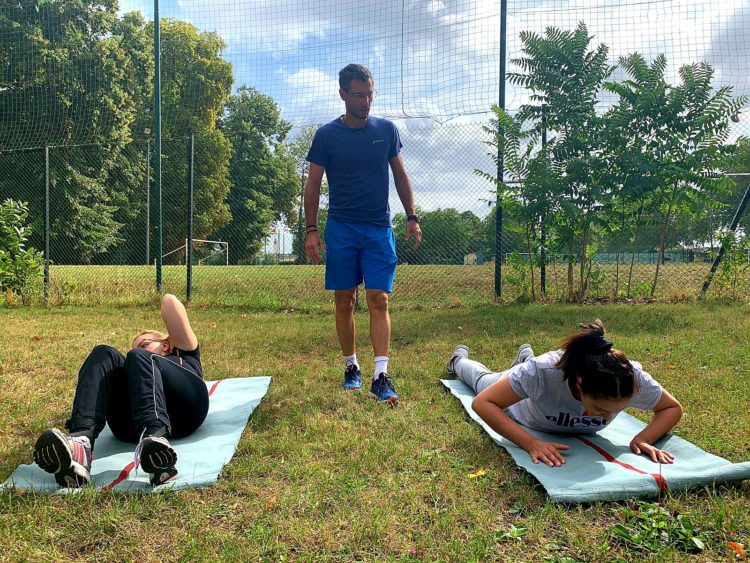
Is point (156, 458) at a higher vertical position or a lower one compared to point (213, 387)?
higher

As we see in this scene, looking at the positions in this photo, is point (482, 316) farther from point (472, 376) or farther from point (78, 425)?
point (78, 425)

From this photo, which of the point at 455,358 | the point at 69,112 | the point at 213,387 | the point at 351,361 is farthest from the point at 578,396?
the point at 69,112

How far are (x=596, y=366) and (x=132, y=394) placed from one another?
2.00m

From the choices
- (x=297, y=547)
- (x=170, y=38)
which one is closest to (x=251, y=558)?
(x=297, y=547)

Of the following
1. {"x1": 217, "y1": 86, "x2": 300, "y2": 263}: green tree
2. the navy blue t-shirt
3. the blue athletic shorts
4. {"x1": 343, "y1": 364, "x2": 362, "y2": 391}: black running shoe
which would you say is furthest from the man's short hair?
{"x1": 217, "y1": 86, "x2": 300, "y2": 263}: green tree

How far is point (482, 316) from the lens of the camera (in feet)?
22.2

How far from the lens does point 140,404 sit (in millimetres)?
2381

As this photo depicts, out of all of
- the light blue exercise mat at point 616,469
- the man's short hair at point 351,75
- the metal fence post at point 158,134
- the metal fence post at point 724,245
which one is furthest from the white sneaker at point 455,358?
the metal fence post at point 158,134

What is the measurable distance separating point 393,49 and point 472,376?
5.88 m

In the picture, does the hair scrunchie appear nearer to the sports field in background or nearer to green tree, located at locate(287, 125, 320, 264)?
green tree, located at locate(287, 125, 320, 264)

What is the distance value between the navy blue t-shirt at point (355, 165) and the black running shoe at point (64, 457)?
2.27 metres

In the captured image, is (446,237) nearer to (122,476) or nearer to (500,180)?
(500,180)

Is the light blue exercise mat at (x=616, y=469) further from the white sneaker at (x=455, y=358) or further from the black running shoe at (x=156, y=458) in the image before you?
the black running shoe at (x=156, y=458)

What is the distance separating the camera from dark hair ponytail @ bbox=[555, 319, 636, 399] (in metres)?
2.18
